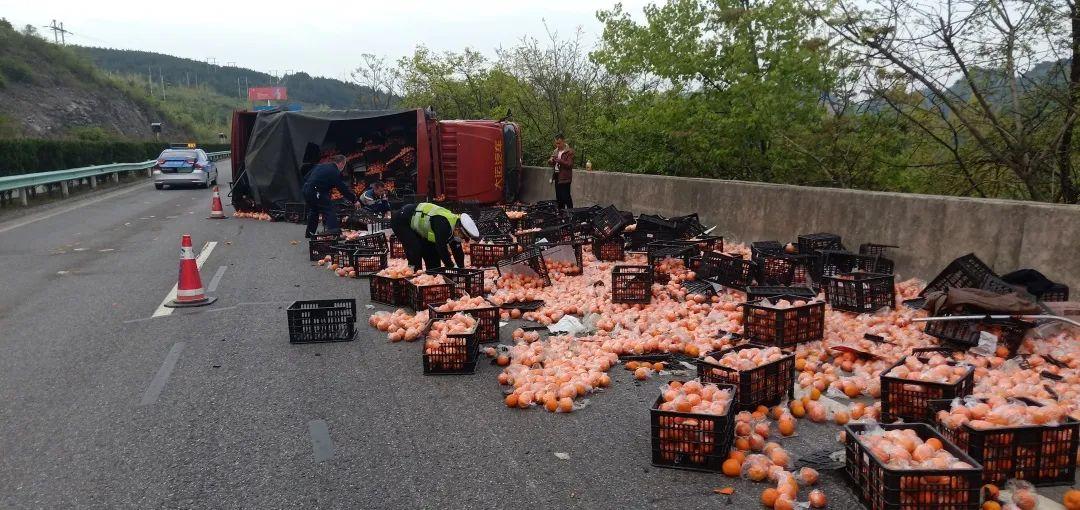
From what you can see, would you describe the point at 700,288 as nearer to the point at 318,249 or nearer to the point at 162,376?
the point at 162,376

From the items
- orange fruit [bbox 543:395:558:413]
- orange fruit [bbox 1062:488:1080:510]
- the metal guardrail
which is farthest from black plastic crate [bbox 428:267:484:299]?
the metal guardrail

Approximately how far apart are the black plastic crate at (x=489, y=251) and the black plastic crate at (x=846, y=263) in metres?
4.37

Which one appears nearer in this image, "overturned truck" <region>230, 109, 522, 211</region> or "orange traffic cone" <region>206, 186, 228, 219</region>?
"overturned truck" <region>230, 109, 522, 211</region>

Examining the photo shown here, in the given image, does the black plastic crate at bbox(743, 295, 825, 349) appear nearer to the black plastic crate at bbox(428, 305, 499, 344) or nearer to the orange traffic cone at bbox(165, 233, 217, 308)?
the black plastic crate at bbox(428, 305, 499, 344)

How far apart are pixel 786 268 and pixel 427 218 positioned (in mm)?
4725

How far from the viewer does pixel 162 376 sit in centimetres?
589

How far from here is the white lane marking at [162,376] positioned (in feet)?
17.6

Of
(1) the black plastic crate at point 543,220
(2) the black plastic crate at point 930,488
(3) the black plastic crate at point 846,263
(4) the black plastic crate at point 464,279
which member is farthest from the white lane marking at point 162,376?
(1) the black plastic crate at point 543,220

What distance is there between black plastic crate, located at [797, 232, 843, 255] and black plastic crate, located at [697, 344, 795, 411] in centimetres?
468

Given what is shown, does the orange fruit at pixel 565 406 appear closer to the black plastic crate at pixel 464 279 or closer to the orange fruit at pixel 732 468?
the orange fruit at pixel 732 468

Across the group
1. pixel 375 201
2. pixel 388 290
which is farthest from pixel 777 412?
pixel 375 201

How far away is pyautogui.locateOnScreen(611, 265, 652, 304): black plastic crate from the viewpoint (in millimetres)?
8359

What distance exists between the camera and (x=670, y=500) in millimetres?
3748

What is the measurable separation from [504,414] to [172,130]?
9692cm
